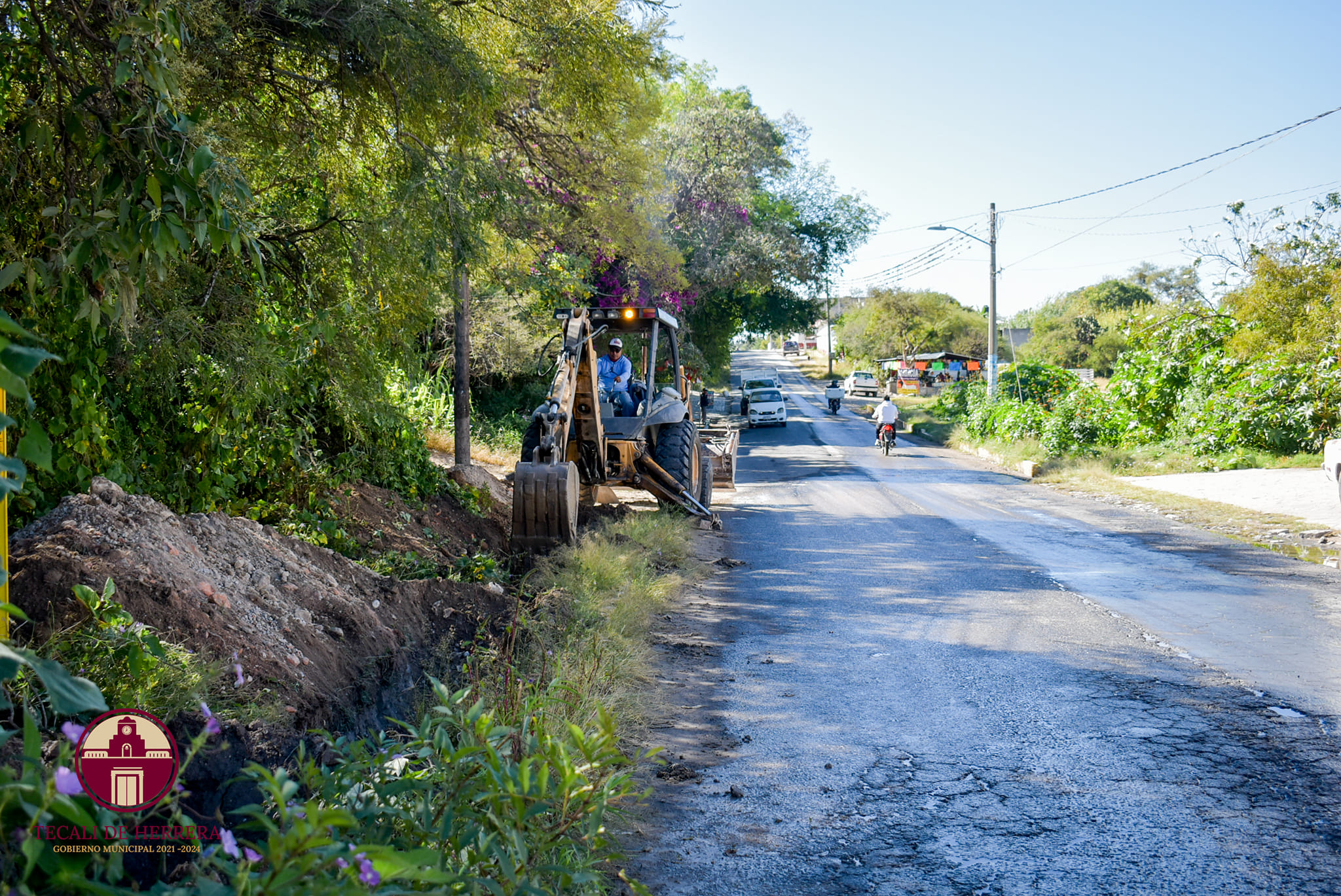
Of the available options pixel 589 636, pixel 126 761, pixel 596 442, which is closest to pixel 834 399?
pixel 596 442

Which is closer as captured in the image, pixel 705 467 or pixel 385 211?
pixel 385 211

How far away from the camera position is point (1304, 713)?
18.3ft

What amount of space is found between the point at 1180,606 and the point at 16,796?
8844mm

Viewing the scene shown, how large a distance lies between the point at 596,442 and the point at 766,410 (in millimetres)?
29020

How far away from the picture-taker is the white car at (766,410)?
39312mm

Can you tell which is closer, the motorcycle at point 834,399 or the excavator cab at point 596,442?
the excavator cab at point 596,442

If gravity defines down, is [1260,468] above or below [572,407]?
below

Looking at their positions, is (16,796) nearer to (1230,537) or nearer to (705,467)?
(705,467)

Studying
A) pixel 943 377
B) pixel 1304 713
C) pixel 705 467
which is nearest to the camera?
pixel 1304 713

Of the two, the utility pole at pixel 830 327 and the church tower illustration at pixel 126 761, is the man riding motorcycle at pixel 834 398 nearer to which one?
the utility pole at pixel 830 327

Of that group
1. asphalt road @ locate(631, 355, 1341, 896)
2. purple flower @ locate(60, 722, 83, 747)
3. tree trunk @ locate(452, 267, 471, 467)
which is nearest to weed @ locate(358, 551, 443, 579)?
asphalt road @ locate(631, 355, 1341, 896)

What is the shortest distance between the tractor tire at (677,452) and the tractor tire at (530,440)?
2.75 m

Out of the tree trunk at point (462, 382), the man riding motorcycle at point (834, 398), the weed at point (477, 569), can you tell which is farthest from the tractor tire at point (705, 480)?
the man riding motorcycle at point (834, 398)

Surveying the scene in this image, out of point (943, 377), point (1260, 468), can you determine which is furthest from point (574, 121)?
point (943, 377)
